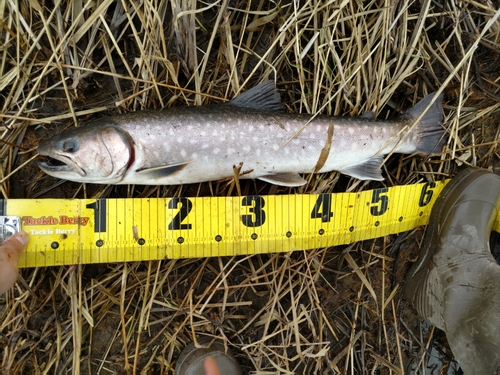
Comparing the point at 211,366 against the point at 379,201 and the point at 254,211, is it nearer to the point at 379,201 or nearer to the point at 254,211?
the point at 254,211

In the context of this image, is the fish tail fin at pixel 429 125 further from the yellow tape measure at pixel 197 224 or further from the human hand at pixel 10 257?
the human hand at pixel 10 257

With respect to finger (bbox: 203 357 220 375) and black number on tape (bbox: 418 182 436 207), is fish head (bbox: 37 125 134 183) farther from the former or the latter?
black number on tape (bbox: 418 182 436 207)

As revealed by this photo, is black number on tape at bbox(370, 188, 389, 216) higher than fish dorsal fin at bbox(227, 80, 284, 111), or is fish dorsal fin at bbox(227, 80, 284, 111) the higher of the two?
fish dorsal fin at bbox(227, 80, 284, 111)

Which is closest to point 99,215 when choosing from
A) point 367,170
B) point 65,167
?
point 65,167

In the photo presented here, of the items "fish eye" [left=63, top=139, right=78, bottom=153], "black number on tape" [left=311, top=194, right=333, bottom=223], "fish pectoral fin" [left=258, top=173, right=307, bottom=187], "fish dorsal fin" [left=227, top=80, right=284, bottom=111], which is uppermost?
"fish dorsal fin" [left=227, top=80, right=284, bottom=111]

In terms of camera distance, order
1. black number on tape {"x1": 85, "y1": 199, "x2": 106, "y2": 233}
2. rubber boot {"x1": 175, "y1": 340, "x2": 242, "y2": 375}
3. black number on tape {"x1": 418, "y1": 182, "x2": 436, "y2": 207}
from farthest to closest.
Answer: black number on tape {"x1": 418, "y1": 182, "x2": 436, "y2": 207}
rubber boot {"x1": 175, "y1": 340, "x2": 242, "y2": 375}
black number on tape {"x1": 85, "y1": 199, "x2": 106, "y2": 233}

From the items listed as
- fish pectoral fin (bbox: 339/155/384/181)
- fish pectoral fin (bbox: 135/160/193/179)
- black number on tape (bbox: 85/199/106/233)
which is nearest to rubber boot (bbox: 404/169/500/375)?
fish pectoral fin (bbox: 339/155/384/181)

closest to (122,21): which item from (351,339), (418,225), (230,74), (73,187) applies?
(230,74)

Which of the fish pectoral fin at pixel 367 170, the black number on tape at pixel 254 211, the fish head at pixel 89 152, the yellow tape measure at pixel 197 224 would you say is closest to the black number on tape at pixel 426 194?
the yellow tape measure at pixel 197 224
